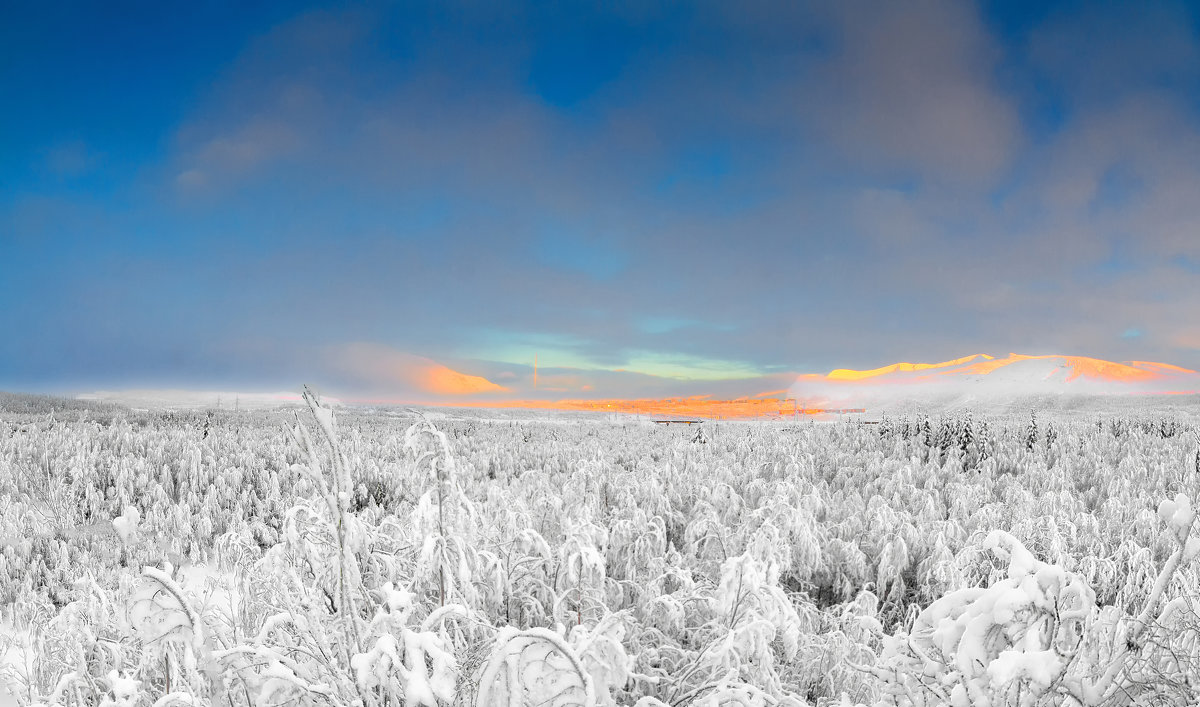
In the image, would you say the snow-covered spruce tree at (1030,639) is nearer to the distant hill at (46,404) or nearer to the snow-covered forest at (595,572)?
the snow-covered forest at (595,572)

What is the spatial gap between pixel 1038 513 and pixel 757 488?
3.15m

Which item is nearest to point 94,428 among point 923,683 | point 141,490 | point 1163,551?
point 141,490

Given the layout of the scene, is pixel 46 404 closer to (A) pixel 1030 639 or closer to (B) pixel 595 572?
(B) pixel 595 572

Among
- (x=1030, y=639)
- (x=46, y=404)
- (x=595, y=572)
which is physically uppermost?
(x=46, y=404)

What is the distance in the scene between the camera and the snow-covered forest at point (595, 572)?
1.59m

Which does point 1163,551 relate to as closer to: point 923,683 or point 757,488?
point 757,488

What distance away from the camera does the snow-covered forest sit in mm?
1588

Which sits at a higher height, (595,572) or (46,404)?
(46,404)

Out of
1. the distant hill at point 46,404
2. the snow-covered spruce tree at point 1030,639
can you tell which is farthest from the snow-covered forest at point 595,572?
the distant hill at point 46,404

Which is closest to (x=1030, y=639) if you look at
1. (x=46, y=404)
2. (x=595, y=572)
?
(x=595, y=572)

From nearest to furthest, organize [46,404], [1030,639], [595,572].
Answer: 1. [1030,639]
2. [595,572]
3. [46,404]

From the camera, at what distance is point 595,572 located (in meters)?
4.31

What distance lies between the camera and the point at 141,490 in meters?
7.69

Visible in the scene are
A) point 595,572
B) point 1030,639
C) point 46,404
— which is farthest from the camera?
point 46,404
